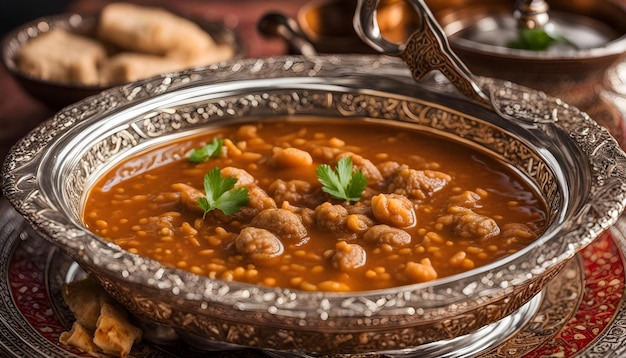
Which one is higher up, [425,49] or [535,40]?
[535,40]

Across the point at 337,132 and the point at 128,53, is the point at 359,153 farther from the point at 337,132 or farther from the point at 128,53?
the point at 128,53

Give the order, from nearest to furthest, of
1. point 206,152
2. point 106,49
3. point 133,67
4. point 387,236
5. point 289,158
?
point 387,236
point 289,158
point 206,152
point 133,67
point 106,49

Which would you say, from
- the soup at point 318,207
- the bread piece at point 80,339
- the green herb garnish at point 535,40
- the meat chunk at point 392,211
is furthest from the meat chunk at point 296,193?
the green herb garnish at point 535,40

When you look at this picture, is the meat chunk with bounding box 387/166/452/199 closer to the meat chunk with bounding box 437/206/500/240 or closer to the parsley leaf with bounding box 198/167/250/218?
the meat chunk with bounding box 437/206/500/240

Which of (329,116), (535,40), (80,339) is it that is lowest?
(80,339)

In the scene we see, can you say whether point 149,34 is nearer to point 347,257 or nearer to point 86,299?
point 86,299

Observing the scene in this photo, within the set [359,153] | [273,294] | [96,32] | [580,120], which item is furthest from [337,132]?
[96,32]

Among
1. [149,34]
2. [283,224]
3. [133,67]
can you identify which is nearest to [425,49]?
[283,224]
